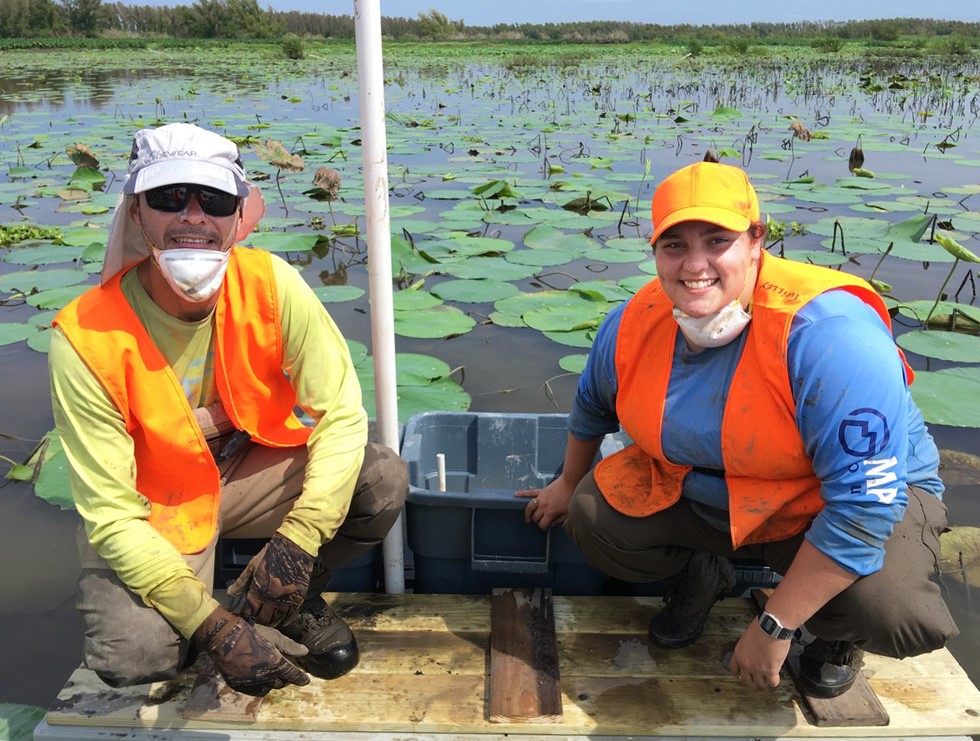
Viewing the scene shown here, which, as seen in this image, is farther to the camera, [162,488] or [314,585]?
[314,585]

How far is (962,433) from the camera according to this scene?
267cm

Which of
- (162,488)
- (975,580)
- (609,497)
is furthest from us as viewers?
(975,580)

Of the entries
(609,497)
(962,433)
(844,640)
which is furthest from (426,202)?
(844,640)

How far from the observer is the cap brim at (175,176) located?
4.28 ft

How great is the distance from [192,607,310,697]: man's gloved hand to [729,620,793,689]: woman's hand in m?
0.81

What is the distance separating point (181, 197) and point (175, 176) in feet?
0.16

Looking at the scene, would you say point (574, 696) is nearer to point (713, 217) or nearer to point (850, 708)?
point (850, 708)

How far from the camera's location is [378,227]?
154 cm

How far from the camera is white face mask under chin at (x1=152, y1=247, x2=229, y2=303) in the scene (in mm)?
1336

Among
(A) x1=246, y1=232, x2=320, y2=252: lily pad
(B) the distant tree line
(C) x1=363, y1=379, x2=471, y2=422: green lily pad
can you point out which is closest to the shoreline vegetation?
(B) the distant tree line

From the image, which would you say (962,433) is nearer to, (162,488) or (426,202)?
(162,488)

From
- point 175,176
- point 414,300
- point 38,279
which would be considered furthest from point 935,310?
point 38,279

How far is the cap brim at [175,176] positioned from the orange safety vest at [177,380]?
0.20 metres

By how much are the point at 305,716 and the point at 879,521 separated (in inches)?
42.9
